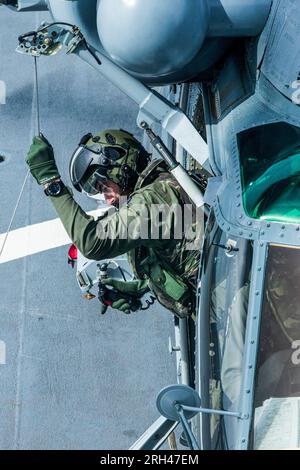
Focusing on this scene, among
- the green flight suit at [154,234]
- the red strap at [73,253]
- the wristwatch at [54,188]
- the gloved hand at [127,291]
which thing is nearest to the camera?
the green flight suit at [154,234]

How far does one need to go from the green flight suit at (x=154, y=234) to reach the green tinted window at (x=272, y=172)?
0.79 m

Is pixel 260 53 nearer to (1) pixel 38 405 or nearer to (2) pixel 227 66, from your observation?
(2) pixel 227 66

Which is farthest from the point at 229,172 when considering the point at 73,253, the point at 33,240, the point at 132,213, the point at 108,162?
the point at 33,240

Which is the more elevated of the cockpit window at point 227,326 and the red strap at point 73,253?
the cockpit window at point 227,326

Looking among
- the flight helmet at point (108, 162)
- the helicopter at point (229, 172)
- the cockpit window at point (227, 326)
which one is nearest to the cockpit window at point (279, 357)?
the helicopter at point (229, 172)

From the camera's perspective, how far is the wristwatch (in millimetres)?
6637

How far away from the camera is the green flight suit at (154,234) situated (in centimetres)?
648

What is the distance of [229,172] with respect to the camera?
603 centimetres

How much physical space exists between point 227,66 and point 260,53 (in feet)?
2.00

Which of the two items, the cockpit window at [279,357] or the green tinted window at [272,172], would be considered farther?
the green tinted window at [272,172]

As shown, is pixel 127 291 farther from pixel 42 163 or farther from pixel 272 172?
pixel 272 172

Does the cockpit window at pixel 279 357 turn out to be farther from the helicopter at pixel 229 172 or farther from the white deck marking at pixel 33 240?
the white deck marking at pixel 33 240

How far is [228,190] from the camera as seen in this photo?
586 cm

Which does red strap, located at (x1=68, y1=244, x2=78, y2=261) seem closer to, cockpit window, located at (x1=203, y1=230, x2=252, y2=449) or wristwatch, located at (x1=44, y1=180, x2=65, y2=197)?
wristwatch, located at (x1=44, y1=180, x2=65, y2=197)
